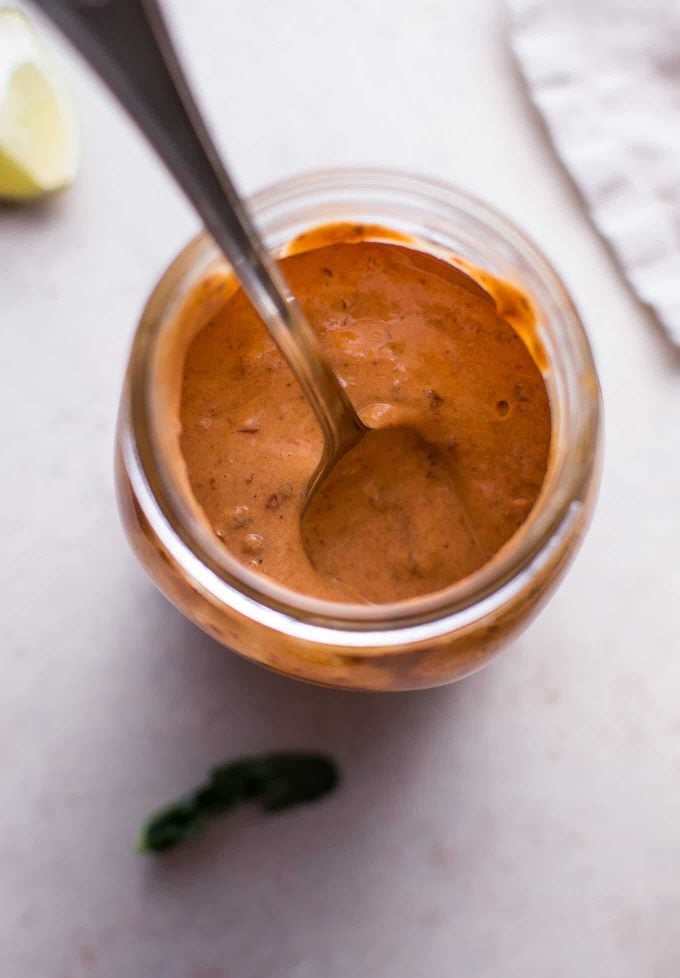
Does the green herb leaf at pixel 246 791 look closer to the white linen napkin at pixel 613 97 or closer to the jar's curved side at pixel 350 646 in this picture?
the jar's curved side at pixel 350 646

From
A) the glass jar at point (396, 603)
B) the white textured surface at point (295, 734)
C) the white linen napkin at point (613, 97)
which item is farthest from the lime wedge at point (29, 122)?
the white linen napkin at point (613, 97)

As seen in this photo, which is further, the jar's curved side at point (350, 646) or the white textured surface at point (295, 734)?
the white textured surface at point (295, 734)

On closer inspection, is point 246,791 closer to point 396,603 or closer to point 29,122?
point 396,603

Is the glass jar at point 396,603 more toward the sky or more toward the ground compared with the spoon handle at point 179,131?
more toward the ground

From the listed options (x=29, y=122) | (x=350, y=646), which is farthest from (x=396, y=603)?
(x=29, y=122)

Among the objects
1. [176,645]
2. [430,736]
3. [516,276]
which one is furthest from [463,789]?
[516,276]

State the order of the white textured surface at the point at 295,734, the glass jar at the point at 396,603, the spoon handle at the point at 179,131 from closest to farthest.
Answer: the spoon handle at the point at 179,131, the glass jar at the point at 396,603, the white textured surface at the point at 295,734

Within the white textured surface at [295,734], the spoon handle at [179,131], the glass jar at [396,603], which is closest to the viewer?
the spoon handle at [179,131]
